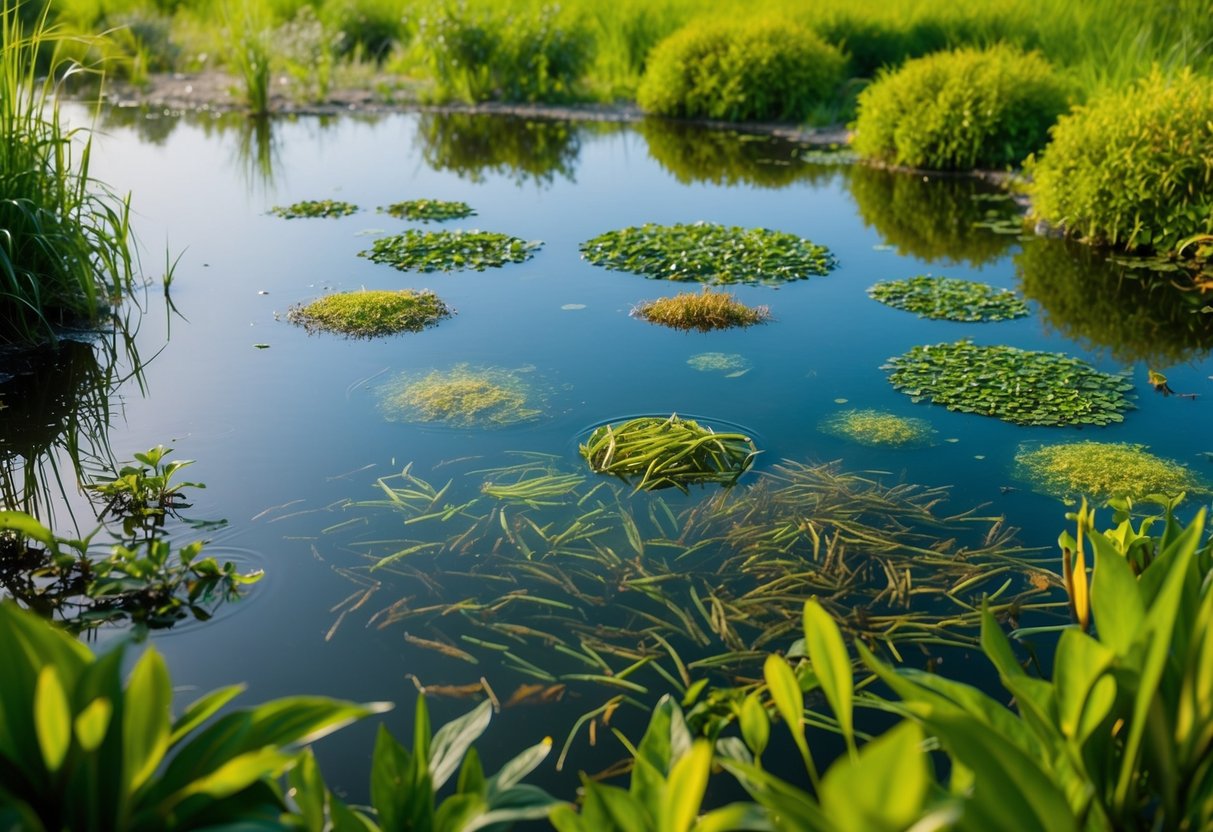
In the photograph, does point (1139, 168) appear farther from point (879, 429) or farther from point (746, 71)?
point (746, 71)

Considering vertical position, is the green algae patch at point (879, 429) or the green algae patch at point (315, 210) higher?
the green algae patch at point (315, 210)

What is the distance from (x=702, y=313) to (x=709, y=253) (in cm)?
113

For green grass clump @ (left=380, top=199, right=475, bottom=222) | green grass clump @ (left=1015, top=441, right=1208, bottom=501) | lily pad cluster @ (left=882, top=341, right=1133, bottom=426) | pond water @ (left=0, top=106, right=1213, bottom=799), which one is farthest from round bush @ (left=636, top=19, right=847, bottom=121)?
green grass clump @ (left=1015, top=441, right=1208, bottom=501)

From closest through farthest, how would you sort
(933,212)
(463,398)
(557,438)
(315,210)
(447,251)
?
(557,438) < (463,398) < (447,251) < (315,210) < (933,212)

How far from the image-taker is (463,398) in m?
4.56

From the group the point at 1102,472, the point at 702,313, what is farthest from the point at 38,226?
the point at 1102,472

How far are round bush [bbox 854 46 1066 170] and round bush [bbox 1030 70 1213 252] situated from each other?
5.88 ft

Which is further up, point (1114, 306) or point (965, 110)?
point (965, 110)

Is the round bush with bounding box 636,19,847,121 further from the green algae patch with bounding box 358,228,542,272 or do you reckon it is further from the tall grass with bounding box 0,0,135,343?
the tall grass with bounding box 0,0,135,343

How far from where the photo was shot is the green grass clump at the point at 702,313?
5586 mm

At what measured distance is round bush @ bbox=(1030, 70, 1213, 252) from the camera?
636 centimetres

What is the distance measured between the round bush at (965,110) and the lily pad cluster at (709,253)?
8.67ft

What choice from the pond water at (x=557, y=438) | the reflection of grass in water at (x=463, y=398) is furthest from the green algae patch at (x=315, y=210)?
the reflection of grass in water at (x=463, y=398)

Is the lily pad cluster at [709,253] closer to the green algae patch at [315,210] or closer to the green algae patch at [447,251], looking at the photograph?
the green algae patch at [447,251]
